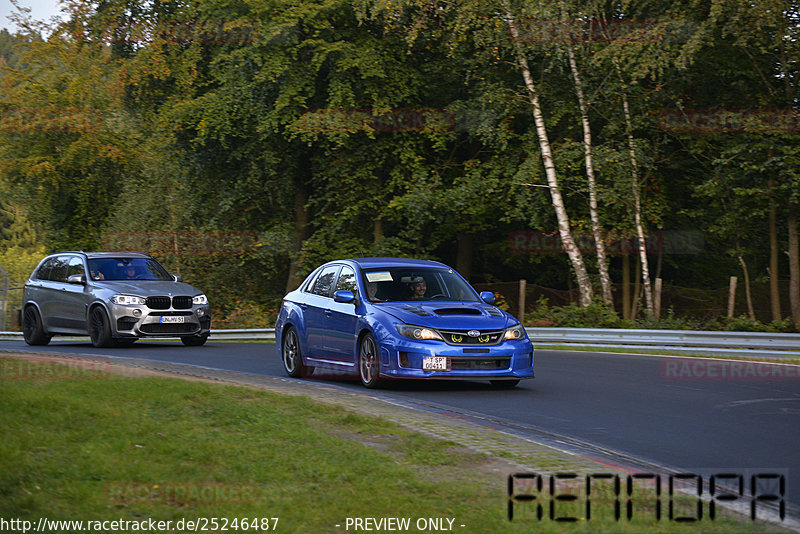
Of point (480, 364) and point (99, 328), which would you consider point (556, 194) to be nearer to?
point (99, 328)

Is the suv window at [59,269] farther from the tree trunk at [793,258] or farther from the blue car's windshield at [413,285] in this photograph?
the tree trunk at [793,258]

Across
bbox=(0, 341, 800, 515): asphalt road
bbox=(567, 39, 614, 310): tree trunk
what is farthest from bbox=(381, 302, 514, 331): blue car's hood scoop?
bbox=(567, 39, 614, 310): tree trunk

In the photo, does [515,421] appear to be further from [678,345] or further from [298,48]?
[298,48]

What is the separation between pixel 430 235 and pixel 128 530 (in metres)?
30.1

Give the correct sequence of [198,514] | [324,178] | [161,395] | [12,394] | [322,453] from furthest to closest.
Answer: [324,178]
[161,395]
[12,394]
[322,453]
[198,514]

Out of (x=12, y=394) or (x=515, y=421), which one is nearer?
(x=12, y=394)

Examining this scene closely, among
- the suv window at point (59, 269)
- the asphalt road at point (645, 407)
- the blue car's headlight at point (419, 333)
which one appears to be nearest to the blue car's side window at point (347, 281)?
the asphalt road at point (645, 407)

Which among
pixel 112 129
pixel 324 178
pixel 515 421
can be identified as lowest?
pixel 515 421

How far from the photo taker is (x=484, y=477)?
7.03 metres

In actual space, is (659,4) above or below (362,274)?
above

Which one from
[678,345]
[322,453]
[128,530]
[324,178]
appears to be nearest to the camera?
[128,530]

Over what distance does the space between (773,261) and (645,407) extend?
19.8 meters

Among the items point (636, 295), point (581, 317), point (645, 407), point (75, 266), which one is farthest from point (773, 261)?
point (645, 407)

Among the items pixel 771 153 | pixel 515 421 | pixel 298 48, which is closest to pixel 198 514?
pixel 515 421
